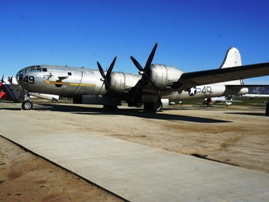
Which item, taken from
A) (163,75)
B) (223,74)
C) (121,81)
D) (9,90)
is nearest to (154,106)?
(121,81)

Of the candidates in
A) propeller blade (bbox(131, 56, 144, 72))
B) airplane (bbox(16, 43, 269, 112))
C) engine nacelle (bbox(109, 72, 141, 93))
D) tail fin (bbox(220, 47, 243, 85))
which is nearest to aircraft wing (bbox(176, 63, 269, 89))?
airplane (bbox(16, 43, 269, 112))

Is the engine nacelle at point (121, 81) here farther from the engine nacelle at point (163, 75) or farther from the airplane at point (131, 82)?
the engine nacelle at point (163, 75)

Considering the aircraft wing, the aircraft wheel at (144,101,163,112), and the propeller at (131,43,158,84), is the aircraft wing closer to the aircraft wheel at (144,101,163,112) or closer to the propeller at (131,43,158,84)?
the propeller at (131,43,158,84)

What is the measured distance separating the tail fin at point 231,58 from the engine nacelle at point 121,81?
1115 centimetres

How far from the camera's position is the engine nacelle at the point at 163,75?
1983 cm

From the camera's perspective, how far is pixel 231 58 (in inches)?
1163

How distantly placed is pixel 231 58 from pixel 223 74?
12.0 m

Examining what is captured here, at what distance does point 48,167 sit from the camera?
19.6ft

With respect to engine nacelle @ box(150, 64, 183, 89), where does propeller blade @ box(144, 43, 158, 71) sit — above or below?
above

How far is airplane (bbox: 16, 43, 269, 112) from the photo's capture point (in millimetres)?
19891

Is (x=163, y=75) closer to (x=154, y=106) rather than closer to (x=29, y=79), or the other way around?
(x=154, y=106)

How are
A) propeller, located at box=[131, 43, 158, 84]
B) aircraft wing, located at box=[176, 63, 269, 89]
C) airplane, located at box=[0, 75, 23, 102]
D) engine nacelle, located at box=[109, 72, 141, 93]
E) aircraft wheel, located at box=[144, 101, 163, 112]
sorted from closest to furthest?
aircraft wing, located at box=[176, 63, 269, 89], propeller, located at box=[131, 43, 158, 84], engine nacelle, located at box=[109, 72, 141, 93], aircraft wheel, located at box=[144, 101, 163, 112], airplane, located at box=[0, 75, 23, 102]

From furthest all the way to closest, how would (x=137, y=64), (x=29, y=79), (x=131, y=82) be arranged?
1. (x=131, y=82)
2. (x=29, y=79)
3. (x=137, y=64)

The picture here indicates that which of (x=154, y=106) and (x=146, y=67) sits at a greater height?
(x=146, y=67)
